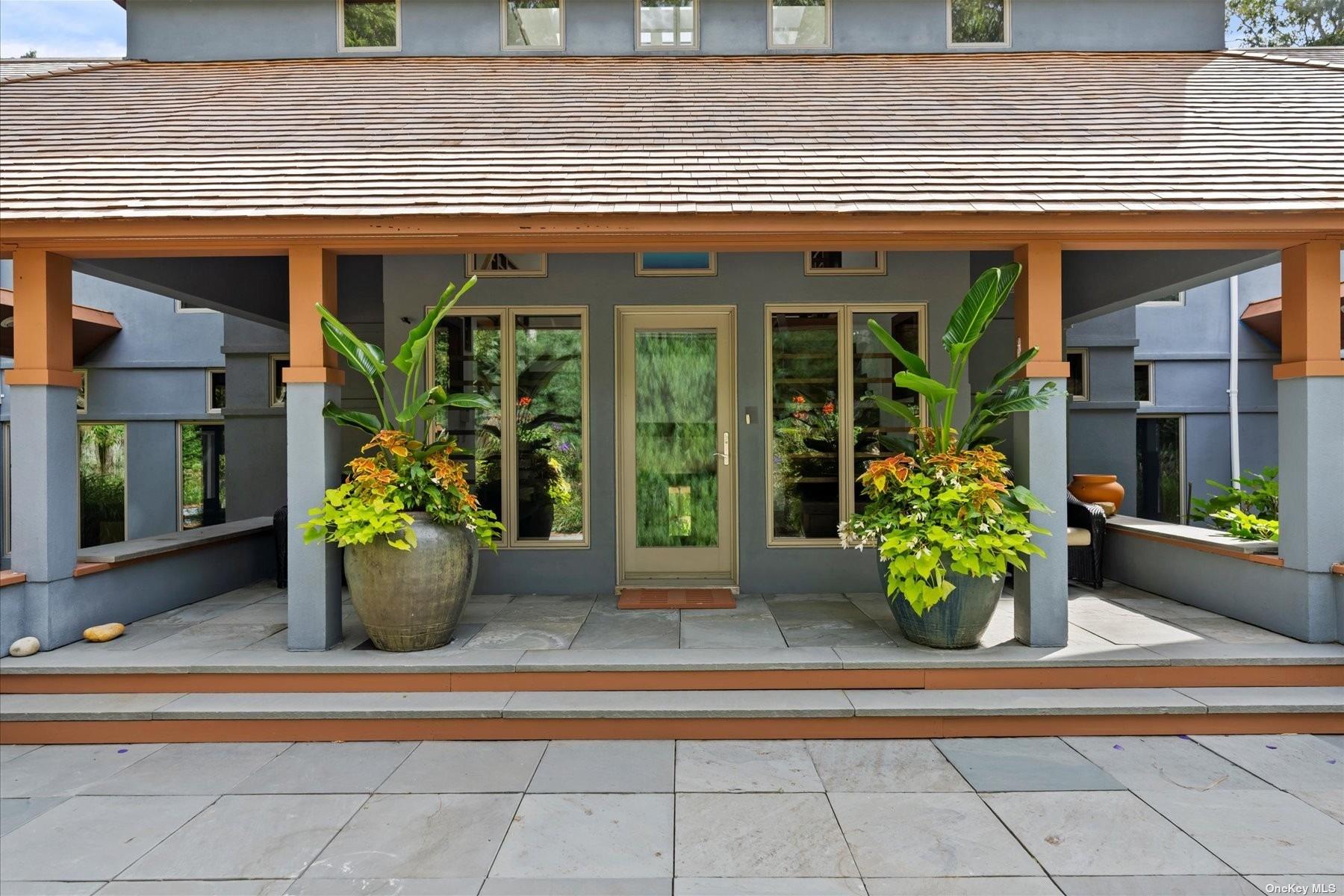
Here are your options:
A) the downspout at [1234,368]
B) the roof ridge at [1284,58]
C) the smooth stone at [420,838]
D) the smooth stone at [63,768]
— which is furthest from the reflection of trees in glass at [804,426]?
the downspout at [1234,368]

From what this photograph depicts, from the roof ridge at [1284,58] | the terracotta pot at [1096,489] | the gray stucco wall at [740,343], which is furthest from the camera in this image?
the terracotta pot at [1096,489]

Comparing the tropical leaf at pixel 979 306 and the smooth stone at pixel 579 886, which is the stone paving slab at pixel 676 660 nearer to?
the smooth stone at pixel 579 886

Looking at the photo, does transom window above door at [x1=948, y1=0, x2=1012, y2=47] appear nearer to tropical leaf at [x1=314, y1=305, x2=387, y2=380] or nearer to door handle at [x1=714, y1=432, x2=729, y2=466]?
door handle at [x1=714, y1=432, x2=729, y2=466]

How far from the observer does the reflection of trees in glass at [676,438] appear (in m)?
6.50

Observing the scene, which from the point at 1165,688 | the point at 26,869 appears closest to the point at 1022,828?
the point at 1165,688

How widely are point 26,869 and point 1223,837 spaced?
476 centimetres

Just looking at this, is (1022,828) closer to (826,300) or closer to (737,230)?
(737,230)

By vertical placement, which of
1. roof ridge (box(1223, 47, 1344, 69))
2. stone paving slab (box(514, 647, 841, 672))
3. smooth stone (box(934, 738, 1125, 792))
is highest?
roof ridge (box(1223, 47, 1344, 69))

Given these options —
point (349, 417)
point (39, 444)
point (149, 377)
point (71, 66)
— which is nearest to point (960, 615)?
point (349, 417)

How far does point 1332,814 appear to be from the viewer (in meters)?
3.20

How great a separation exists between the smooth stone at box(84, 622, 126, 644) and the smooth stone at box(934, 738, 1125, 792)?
5115 millimetres

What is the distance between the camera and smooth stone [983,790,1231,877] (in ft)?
9.32

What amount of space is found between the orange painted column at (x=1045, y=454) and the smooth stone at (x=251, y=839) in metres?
3.86

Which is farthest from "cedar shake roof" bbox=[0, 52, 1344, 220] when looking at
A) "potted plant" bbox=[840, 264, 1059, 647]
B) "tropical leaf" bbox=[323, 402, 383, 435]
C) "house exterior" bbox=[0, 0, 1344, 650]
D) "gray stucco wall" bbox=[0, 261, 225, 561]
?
"gray stucco wall" bbox=[0, 261, 225, 561]
